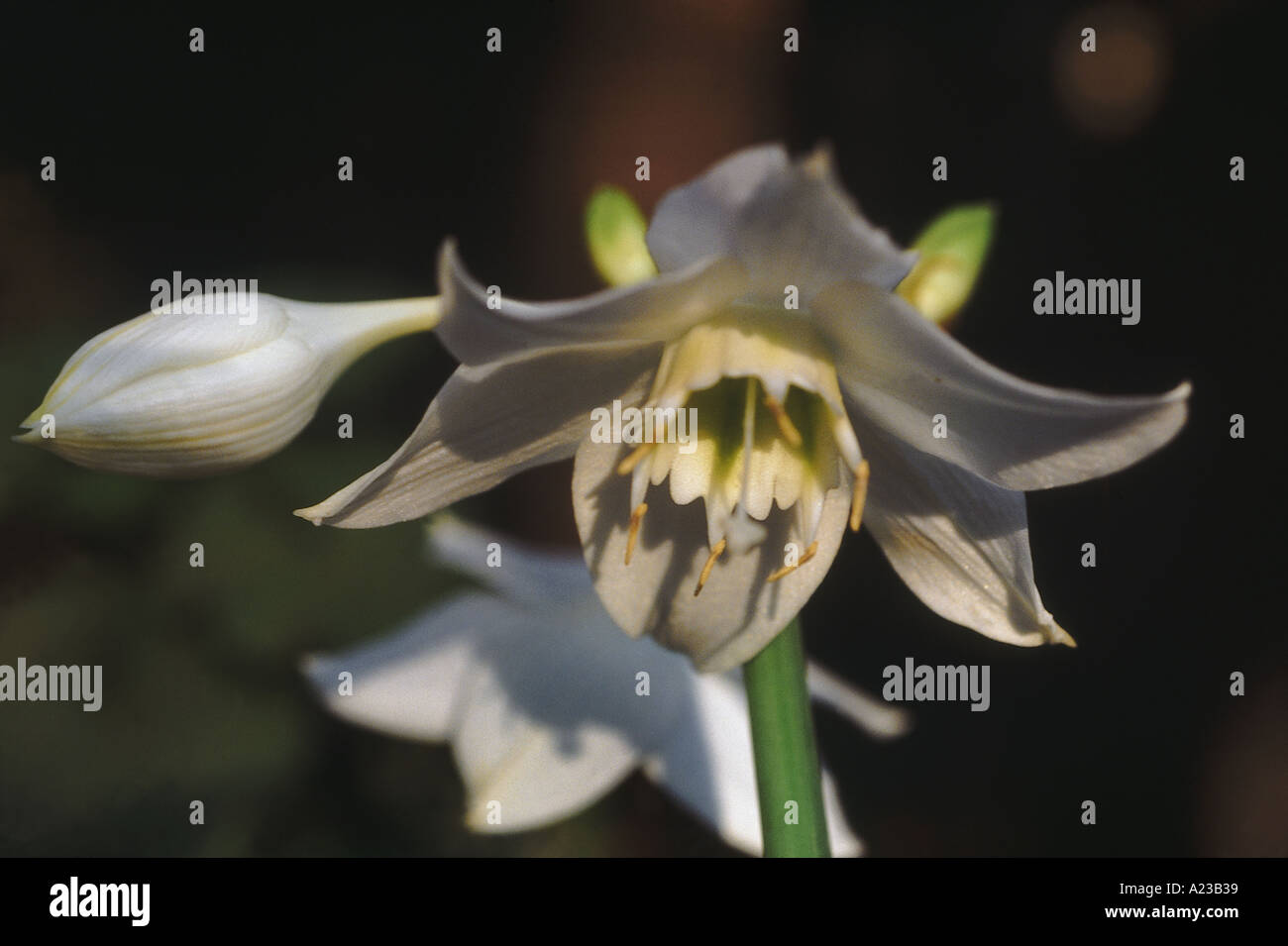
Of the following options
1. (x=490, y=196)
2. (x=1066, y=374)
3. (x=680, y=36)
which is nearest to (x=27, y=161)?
(x=490, y=196)

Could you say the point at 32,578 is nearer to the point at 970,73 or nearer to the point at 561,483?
the point at 561,483

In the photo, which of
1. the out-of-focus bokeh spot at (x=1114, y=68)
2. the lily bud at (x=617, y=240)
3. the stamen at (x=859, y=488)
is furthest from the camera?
the out-of-focus bokeh spot at (x=1114, y=68)

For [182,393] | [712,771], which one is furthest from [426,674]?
[182,393]

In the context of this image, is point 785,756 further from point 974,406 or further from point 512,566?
point 512,566

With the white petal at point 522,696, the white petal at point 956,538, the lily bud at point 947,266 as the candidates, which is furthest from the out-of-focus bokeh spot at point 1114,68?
the white petal at point 956,538

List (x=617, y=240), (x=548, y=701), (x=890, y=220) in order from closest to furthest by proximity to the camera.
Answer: (x=617, y=240) < (x=548, y=701) < (x=890, y=220)

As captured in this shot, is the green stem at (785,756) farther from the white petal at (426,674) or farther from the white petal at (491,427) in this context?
the white petal at (426,674)

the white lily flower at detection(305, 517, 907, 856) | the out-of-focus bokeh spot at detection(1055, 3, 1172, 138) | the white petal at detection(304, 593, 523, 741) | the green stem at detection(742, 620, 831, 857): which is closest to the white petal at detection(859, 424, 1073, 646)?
the green stem at detection(742, 620, 831, 857)
